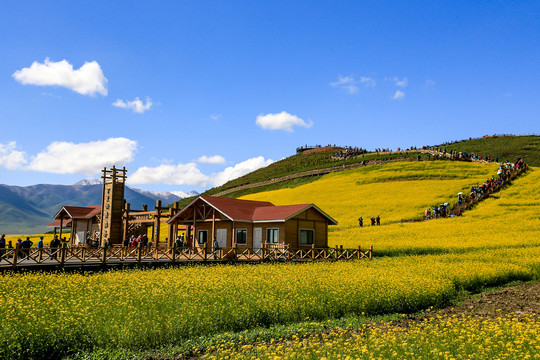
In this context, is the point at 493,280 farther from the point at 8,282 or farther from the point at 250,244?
the point at 8,282

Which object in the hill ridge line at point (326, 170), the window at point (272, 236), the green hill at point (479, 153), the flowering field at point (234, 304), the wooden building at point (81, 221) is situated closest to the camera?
the flowering field at point (234, 304)

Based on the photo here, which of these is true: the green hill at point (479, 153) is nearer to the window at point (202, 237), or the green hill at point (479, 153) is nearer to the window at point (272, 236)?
the window at point (202, 237)

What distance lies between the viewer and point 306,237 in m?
37.3

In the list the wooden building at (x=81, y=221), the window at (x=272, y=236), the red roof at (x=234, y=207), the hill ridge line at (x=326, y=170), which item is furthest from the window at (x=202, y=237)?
the hill ridge line at (x=326, y=170)

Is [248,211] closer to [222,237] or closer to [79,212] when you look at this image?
[222,237]

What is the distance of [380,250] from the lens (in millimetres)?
Answer: 35094

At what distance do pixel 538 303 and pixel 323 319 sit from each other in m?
9.59

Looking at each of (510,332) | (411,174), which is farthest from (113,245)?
(411,174)

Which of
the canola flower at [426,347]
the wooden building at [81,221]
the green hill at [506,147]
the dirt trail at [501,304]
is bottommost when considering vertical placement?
the dirt trail at [501,304]

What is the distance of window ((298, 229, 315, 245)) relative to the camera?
121 feet

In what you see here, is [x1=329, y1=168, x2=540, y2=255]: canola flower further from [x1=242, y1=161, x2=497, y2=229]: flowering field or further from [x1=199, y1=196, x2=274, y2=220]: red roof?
[x1=199, y1=196, x2=274, y2=220]: red roof

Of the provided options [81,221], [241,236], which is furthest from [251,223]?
[81,221]

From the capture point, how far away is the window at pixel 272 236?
116 feet

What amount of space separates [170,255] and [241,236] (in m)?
8.38
